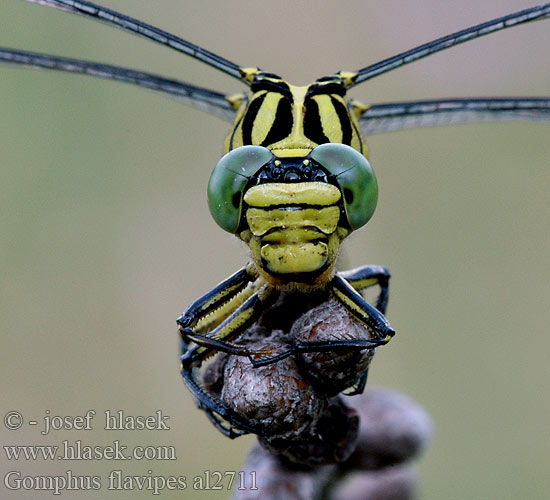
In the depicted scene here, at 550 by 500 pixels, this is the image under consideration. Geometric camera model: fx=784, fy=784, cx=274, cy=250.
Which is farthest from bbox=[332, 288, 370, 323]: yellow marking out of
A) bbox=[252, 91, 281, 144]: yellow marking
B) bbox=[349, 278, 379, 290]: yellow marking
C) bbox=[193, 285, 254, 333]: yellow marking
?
bbox=[252, 91, 281, 144]: yellow marking

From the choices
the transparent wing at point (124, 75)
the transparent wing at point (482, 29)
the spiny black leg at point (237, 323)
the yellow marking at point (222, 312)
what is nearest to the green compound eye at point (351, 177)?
the spiny black leg at point (237, 323)

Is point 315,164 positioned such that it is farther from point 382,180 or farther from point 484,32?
point 382,180

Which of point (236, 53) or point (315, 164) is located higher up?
point (236, 53)

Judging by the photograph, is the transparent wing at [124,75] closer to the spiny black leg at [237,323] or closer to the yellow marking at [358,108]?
the yellow marking at [358,108]

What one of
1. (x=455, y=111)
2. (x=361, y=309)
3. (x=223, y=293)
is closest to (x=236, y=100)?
(x=455, y=111)

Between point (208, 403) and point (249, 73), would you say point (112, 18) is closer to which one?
point (249, 73)

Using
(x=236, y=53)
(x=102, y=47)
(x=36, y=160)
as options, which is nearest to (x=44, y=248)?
(x=36, y=160)

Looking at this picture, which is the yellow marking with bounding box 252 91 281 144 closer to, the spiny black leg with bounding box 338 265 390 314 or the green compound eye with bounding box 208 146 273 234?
the green compound eye with bounding box 208 146 273 234
